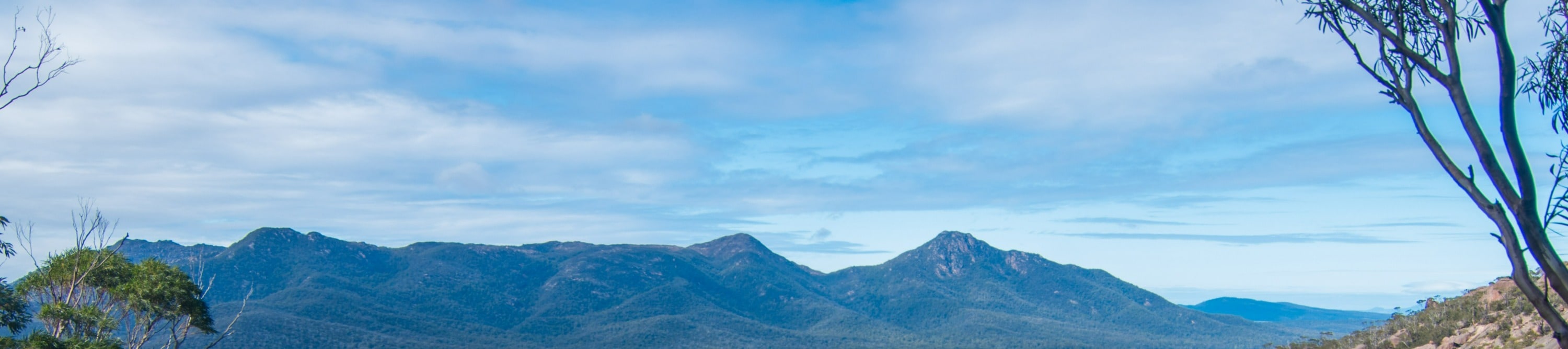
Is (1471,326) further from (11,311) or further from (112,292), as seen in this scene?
(112,292)

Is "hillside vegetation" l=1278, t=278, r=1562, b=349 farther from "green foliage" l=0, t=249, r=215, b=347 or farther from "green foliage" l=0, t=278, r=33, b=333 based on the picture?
"green foliage" l=0, t=249, r=215, b=347

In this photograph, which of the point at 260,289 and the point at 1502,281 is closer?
the point at 1502,281

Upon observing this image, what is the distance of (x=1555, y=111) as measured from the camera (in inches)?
394

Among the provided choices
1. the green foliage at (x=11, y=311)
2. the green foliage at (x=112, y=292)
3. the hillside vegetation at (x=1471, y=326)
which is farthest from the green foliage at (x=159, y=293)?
the hillside vegetation at (x=1471, y=326)

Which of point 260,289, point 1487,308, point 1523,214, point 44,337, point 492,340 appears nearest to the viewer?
point 1523,214

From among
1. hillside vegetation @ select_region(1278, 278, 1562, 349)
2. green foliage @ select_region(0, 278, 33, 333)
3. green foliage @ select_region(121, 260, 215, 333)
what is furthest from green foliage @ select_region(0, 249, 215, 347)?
hillside vegetation @ select_region(1278, 278, 1562, 349)

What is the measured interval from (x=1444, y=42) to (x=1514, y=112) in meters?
1.02

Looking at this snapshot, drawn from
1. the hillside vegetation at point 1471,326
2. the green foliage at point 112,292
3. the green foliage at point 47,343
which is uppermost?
the hillside vegetation at point 1471,326

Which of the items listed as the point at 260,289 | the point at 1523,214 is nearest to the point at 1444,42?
the point at 1523,214

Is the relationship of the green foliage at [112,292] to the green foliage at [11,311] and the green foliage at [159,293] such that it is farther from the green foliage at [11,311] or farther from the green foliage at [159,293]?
the green foliage at [11,311]

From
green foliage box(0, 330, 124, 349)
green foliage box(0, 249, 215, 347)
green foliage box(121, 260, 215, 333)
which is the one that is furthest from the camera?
green foliage box(121, 260, 215, 333)

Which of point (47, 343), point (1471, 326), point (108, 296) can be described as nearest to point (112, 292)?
point (108, 296)

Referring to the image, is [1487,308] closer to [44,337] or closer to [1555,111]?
[1555,111]

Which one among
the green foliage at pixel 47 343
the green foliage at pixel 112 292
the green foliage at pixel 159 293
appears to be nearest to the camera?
the green foliage at pixel 47 343
